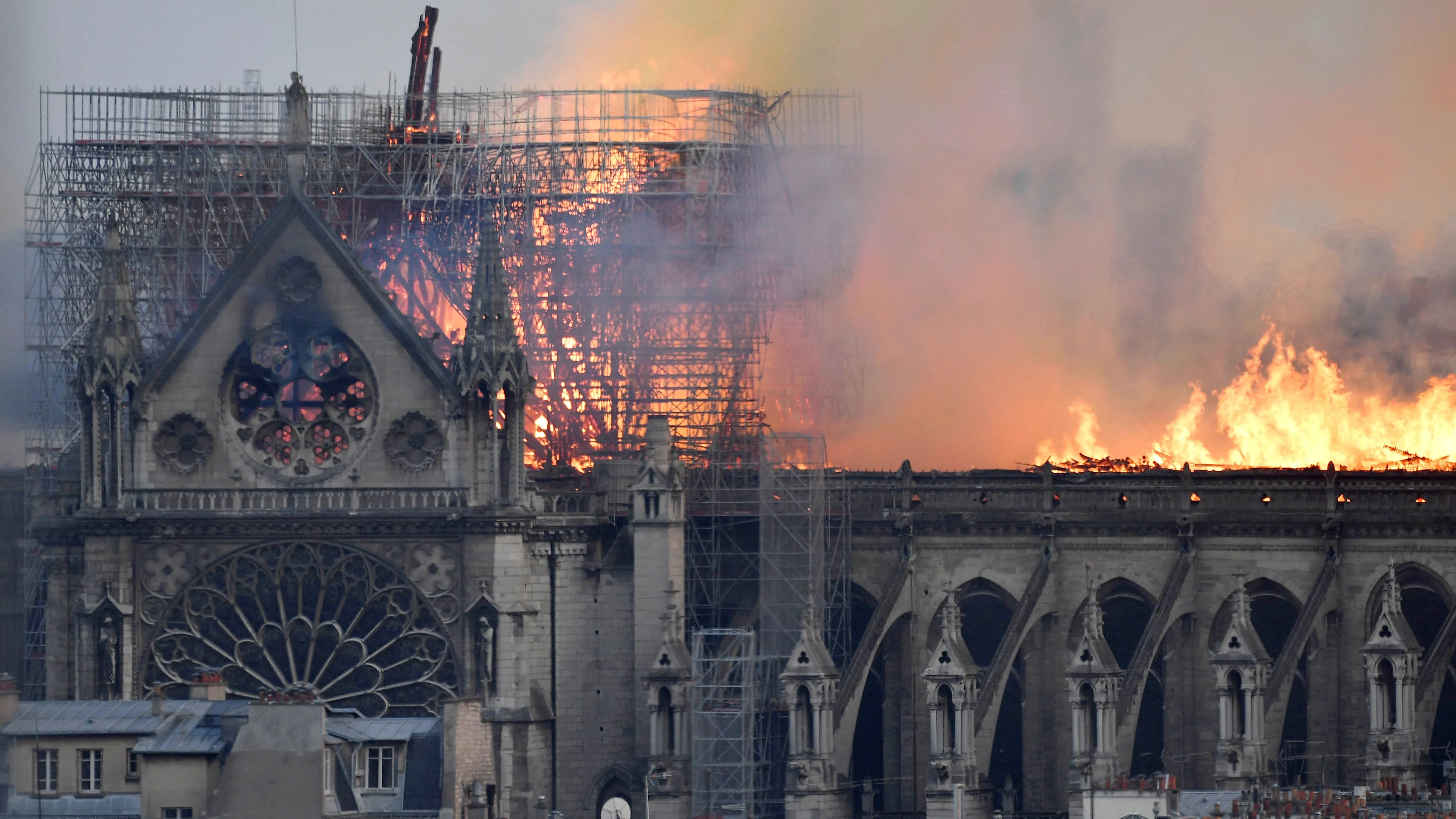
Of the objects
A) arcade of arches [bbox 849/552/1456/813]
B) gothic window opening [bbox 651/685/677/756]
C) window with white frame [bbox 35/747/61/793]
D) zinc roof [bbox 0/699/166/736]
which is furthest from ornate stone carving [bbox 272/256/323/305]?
arcade of arches [bbox 849/552/1456/813]

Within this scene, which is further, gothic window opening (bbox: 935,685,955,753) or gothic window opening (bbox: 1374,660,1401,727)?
gothic window opening (bbox: 935,685,955,753)

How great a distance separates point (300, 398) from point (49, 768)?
56.7 ft

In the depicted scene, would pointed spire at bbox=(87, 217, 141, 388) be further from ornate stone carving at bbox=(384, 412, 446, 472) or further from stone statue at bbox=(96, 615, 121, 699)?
ornate stone carving at bbox=(384, 412, 446, 472)

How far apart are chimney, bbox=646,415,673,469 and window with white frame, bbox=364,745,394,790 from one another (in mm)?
13479

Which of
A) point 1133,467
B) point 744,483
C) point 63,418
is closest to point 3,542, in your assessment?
point 744,483

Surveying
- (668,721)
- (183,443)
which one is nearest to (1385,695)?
(668,721)

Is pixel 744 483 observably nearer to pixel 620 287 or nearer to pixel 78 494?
pixel 620 287

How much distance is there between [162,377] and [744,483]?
1759 cm

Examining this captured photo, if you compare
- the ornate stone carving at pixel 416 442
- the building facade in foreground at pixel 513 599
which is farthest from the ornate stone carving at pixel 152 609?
the ornate stone carving at pixel 416 442

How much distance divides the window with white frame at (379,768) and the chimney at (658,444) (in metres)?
13.5

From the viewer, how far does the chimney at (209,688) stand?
10238cm

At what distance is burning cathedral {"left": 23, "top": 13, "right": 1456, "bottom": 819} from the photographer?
108 metres

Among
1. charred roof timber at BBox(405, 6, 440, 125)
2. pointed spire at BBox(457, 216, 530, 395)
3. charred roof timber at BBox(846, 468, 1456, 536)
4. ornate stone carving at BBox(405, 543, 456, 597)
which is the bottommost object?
ornate stone carving at BBox(405, 543, 456, 597)

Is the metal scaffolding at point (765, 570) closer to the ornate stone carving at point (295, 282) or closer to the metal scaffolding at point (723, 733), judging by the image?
the metal scaffolding at point (723, 733)
